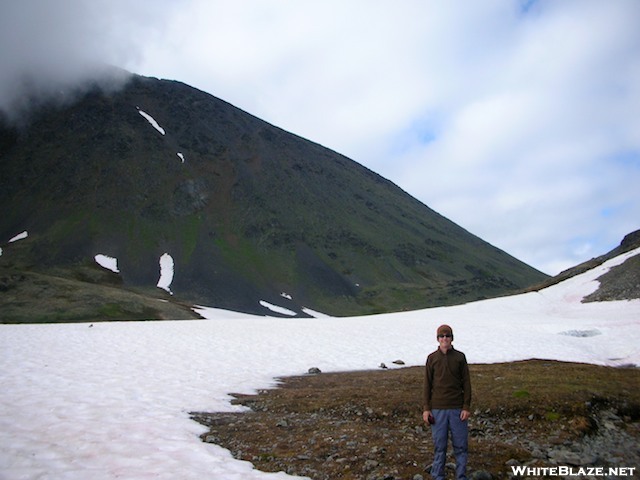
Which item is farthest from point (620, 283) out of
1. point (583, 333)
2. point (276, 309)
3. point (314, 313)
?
point (314, 313)

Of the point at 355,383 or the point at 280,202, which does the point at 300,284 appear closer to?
the point at 280,202

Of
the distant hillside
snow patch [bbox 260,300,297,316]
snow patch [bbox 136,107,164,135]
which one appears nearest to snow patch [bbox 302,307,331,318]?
snow patch [bbox 260,300,297,316]

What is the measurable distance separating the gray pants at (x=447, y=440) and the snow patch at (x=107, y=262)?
128669mm

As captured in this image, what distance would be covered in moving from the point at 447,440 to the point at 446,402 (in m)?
0.73

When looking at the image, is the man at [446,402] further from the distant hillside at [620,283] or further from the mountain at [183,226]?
the mountain at [183,226]

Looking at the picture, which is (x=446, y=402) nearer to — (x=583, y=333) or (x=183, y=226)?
(x=583, y=333)

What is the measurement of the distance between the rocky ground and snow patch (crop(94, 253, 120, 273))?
11778 cm

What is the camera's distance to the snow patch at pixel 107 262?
12618 cm

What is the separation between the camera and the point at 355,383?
70.2 feet

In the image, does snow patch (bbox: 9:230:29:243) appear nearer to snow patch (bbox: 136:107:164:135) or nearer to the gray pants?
snow patch (bbox: 136:107:164:135)

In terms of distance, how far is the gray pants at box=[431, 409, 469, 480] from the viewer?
911cm

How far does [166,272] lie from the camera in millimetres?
130750

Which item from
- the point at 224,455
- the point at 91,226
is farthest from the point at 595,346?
the point at 91,226

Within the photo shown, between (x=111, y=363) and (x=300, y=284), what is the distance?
412ft
